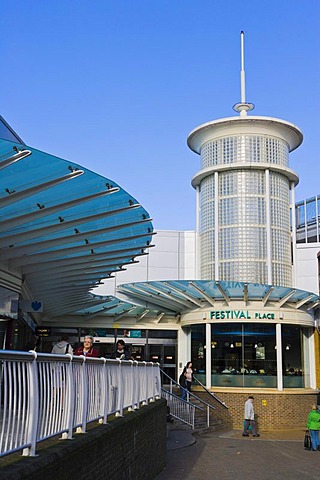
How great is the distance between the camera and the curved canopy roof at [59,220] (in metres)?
9.05

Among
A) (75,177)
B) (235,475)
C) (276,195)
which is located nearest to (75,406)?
(75,177)

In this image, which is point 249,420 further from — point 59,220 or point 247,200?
point 247,200

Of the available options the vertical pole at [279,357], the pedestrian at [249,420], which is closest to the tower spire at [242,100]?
the vertical pole at [279,357]

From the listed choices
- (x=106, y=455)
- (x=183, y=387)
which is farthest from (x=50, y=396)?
(x=183, y=387)

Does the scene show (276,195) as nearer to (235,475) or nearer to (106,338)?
(106,338)

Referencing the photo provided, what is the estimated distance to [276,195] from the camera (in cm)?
2969

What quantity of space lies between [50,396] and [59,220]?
277 inches

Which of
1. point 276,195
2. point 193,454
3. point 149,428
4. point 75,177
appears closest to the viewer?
point 75,177

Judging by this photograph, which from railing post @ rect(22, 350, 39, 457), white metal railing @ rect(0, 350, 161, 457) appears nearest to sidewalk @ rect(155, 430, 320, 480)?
white metal railing @ rect(0, 350, 161, 457)

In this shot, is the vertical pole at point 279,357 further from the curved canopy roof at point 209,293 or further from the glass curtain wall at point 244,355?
the curved canopy roof at point 209,293

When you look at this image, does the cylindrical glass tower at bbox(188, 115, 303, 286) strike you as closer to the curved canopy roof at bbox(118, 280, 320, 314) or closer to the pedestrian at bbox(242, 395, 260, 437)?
the curved canopy roof at bbox(118, 280, 320, 314)

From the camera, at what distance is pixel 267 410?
2266cm

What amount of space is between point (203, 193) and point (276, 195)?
3.94 metres

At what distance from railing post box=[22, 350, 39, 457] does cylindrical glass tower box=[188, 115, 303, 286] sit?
24.4m
